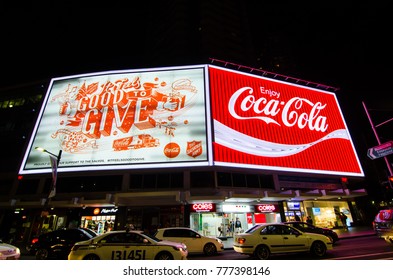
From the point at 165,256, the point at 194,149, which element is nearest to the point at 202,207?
the point at 194,149

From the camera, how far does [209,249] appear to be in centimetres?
1256

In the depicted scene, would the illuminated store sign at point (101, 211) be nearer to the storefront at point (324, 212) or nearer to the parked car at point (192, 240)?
the parked car at point (192, 240)

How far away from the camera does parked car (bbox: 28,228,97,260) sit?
11.9 metres

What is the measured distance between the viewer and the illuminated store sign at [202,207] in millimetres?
A: 20344

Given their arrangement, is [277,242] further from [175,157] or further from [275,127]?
[275,127]

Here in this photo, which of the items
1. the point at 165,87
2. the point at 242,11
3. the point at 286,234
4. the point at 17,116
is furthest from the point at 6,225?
the point at 242,11

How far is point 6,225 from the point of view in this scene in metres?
22.2

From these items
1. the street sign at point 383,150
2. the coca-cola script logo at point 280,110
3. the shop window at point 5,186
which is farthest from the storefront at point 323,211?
the shop window at point 5,186

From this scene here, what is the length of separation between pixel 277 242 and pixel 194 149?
11483 mm

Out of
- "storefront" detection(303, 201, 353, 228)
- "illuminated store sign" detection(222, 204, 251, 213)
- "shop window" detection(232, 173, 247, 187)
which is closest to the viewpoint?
"shop window" detection(232, 173, 247, 187)

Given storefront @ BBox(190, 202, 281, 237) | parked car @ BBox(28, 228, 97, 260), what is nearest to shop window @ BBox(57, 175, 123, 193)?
storefront @ BBox(190, 202, 281, 237)

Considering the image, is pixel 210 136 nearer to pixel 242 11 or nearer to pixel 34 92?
pixel 34 92

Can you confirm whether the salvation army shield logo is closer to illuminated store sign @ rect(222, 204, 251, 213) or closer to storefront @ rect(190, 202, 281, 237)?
storefront @ rect(190, 202, 281, 237)

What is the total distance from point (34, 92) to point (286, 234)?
35477 millimetres
